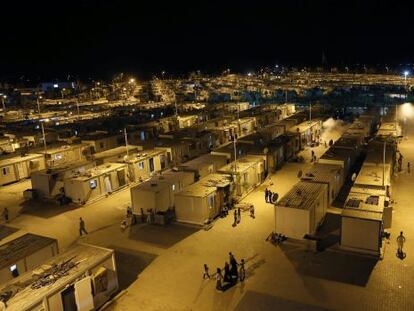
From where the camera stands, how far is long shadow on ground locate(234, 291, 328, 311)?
15312mm

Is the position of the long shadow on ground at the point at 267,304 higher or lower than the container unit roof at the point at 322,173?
lower

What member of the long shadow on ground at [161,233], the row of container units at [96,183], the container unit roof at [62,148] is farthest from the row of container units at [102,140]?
the long shadow on ground at [161,233]

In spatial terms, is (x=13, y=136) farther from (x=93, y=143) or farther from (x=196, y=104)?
(x=196, y=104)

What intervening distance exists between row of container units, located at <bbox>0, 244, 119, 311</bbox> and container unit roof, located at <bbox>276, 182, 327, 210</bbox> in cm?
928

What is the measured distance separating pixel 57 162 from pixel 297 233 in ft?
84.7

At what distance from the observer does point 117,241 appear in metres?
22.2

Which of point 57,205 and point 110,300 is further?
point 57,205

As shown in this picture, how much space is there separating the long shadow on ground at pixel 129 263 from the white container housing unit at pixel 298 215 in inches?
259

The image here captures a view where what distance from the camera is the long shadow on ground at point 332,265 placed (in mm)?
17266

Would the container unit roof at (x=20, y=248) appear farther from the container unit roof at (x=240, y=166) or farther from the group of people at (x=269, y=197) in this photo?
the group of people at (x=269, y=197)

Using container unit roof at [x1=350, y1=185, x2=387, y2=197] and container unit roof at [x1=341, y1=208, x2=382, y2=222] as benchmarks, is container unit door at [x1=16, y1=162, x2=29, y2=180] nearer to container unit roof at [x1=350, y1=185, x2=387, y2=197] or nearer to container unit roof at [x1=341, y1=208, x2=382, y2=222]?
container unit roof at [x1=350, y1=185, x2=387, y2=197]


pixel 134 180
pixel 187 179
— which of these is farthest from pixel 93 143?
pixel 187 179

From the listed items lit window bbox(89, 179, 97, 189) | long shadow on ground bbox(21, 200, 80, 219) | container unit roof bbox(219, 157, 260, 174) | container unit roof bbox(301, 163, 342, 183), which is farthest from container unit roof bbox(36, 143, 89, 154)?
container unit roof bbox(301, 163, 342, 183)

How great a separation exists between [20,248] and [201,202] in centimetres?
937
